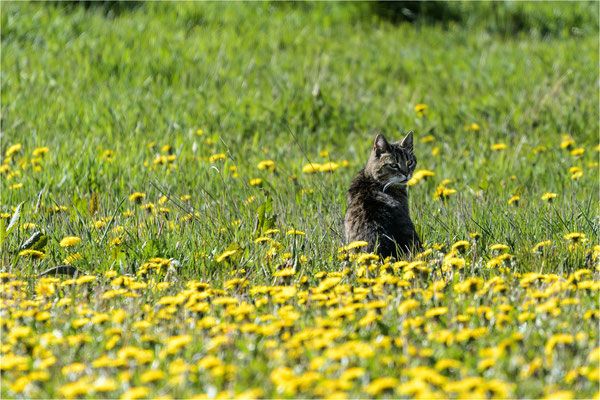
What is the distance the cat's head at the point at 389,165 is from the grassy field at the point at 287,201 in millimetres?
326

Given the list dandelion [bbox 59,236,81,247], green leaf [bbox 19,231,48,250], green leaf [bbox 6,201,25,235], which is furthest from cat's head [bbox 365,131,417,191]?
green leaf [bbox 6,201,25,235]

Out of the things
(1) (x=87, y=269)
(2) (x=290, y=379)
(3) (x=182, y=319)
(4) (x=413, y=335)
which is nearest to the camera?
(2) (x=290, y=379)

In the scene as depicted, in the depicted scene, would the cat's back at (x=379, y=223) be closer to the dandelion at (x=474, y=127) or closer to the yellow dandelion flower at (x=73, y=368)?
the yellow dandelion flower at (x=73, y=368)

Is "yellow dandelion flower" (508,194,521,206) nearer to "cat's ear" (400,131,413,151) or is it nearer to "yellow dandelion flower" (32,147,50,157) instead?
"cat's ear" (400,131,413,151)

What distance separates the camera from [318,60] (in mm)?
8945

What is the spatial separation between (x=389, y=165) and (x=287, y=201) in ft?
3.15

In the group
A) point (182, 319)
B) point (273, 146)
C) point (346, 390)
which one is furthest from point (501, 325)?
point (273, 146)

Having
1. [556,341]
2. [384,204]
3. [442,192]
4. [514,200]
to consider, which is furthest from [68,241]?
[514,200]

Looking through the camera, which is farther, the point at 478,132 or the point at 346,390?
the point at 478,132

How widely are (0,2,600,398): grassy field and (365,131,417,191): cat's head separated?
33 cm

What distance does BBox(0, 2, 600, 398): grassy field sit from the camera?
2.76m

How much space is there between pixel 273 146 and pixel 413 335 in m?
4.22

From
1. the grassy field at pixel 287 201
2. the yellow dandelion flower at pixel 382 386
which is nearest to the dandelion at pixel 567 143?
the grassy field at pixel 287 201

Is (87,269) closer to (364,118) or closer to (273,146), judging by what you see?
(273,146)
